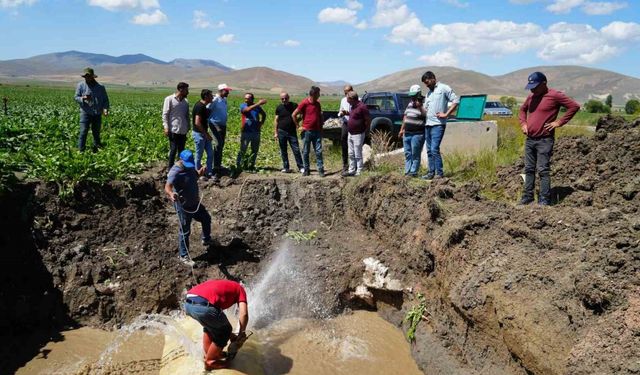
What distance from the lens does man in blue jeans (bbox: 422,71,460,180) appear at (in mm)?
7688

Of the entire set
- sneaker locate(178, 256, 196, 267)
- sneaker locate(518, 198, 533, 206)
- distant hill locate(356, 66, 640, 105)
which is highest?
distant hill locate(356, 66, 640, 105)

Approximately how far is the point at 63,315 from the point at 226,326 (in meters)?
2.94

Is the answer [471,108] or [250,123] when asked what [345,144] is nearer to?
[250,123]

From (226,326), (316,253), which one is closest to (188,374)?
(226,326)

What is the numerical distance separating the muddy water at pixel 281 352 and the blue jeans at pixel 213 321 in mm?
354

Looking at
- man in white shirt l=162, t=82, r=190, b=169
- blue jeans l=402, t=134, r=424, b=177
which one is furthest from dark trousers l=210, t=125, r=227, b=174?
blue jeans l=402, t=134, r=424, b=177

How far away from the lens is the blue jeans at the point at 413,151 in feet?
27.0

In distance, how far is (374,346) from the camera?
5969 millimetres

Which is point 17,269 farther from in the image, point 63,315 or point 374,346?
point 374,346

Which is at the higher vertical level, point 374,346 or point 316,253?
point 316,253

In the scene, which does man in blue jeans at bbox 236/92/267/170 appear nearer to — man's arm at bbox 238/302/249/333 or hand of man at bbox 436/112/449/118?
hand of man at bbox 436/112/449/118

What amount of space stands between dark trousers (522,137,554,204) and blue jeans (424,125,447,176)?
168 centimetres

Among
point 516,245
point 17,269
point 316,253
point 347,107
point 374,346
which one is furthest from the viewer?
point 347,107

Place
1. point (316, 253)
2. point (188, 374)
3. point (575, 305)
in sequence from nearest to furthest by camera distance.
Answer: point (575, 305) < point (188, 374) < point (316, 253)
